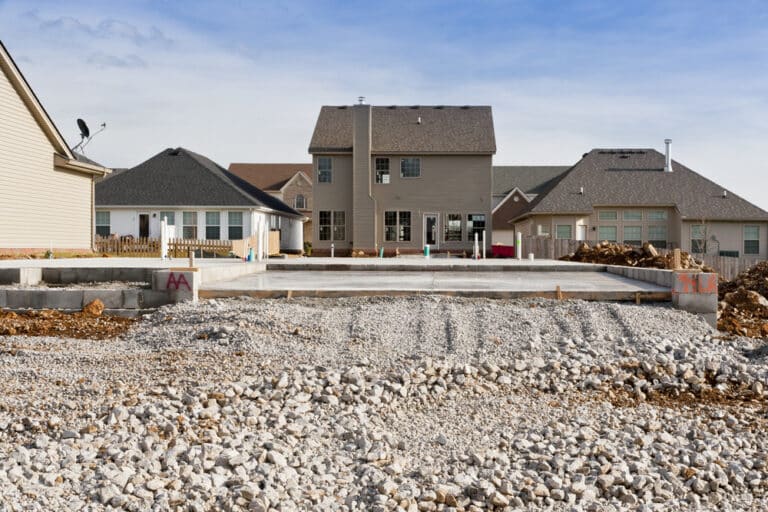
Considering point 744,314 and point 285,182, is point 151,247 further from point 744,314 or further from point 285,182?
point 285,182

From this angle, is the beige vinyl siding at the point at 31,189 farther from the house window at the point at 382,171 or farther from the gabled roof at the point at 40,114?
the house window at the point at 382,171

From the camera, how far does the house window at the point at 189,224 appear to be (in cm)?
3228

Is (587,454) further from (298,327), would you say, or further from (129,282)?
(129,282)

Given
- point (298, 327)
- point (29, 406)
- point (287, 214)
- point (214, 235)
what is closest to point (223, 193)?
point (214, 235)

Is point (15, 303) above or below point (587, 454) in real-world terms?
above

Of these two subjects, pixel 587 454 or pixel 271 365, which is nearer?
pixel 587 454

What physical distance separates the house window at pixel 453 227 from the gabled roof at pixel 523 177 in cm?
2155

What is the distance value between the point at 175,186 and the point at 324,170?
298 inches

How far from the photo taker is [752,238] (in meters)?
32.9

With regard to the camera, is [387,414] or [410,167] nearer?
[387,414]

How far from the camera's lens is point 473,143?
1298 inches

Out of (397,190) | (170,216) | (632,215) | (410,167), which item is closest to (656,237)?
(632,215)

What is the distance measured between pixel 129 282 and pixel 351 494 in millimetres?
8336

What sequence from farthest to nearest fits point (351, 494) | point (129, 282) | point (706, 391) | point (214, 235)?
point (214, 235) → point (129, 282) → point (706, 391) → point (351, 494)
